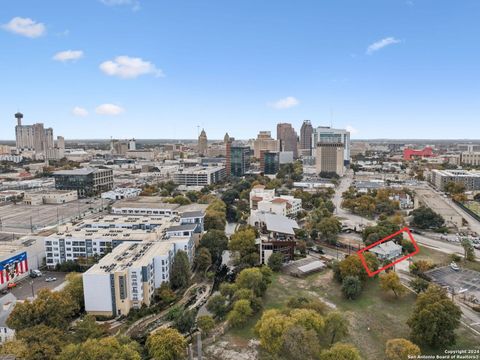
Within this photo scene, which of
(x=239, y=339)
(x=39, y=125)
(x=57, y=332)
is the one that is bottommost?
(x=239, y=339)

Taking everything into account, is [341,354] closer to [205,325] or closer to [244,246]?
[205,325]

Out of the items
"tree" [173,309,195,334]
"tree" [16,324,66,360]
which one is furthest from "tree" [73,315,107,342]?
"tree" [173,309,195,334]

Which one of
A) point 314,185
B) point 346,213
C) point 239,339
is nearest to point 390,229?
point 346,213

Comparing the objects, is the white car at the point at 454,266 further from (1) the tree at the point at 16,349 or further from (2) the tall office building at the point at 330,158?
(2) the tall office building at the point at 330,158

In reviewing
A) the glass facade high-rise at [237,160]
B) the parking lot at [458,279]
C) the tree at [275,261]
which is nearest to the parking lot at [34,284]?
the tree at [275,261]

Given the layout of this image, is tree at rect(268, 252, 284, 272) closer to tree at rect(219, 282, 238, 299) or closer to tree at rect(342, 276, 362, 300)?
tree at rect(342, 276, 362, 300)

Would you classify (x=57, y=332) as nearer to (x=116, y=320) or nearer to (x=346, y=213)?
(x=116, y=320)
